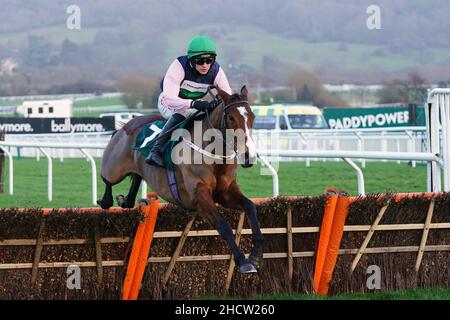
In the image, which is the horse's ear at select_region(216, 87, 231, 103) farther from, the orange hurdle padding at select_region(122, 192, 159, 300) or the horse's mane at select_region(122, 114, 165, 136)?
the horse's mane at select_region(122, 114, 165, 136)

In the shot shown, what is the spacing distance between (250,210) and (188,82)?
1304mm

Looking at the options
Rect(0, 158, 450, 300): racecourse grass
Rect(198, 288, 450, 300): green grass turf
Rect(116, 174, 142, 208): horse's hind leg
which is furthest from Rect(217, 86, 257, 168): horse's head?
Rect(0, 158, 450, 300): racecourse grass

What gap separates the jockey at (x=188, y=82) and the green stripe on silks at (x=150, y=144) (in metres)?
0.06

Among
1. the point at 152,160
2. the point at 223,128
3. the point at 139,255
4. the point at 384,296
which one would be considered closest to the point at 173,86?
the point at 152,160

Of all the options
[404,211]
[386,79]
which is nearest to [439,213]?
[404,211]

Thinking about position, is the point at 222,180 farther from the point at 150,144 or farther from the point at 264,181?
the point at 264,181

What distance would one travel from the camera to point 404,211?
21.7 feet

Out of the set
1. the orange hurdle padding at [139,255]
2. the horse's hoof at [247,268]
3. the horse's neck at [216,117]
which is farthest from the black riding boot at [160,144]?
the horse's hoof at [247,268]

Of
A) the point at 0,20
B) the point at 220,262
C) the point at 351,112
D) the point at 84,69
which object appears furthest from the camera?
the point at 0,20

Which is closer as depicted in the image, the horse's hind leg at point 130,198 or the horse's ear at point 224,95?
the horse's ear at point 224,95

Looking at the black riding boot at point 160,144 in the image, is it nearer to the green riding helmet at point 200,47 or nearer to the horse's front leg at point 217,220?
the green riding helmet at point 200,47

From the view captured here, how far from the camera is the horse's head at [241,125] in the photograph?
6031 mm
